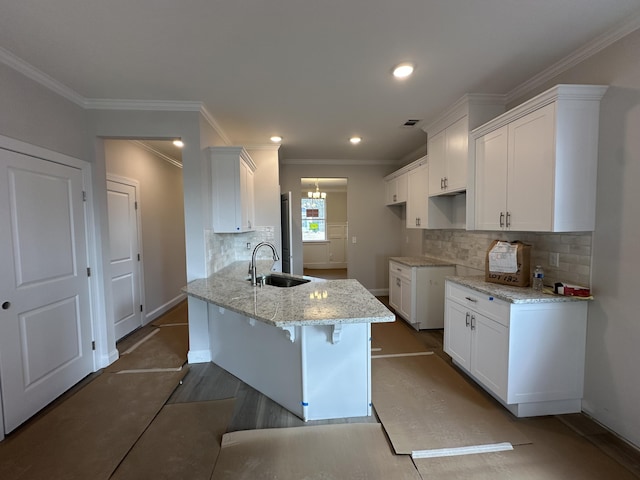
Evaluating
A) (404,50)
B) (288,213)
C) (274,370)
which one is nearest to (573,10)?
(404,50)

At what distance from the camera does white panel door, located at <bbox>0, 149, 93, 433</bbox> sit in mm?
1976

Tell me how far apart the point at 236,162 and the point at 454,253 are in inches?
120

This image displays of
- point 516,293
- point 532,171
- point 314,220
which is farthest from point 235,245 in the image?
point 314,220

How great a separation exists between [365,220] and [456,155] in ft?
8.49

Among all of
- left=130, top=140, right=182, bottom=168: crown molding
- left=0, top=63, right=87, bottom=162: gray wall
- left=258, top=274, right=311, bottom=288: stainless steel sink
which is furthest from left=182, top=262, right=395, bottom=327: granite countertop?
left=130, top=140, right=182, bottom=168: crown molding

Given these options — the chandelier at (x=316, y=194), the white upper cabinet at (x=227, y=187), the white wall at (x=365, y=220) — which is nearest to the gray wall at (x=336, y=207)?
the chandelier at (x=316, y=194)

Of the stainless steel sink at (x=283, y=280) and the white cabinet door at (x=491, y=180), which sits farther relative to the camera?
the stainless steel sink at (x=283, y=280)

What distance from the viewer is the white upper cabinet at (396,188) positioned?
4.48 metres

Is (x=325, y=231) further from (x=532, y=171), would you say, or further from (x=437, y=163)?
(x=532, y=171)

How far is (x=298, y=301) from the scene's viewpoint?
2.03 m

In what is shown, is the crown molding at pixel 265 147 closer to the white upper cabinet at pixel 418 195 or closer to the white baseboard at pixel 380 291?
the white upper cabinet at pixel 418 195

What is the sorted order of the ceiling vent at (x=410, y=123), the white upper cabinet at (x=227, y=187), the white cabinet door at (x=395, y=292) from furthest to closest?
the white cabinet door at (x=395, y=292)
the ceiling vent at (x=410, y=123)
the white upper cabinet at (x=227, y=187)

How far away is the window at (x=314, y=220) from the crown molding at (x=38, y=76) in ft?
21.7

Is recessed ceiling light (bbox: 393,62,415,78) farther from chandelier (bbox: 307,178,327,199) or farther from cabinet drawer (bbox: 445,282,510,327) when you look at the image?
chandelier (bbox: 307,178,327,199)
